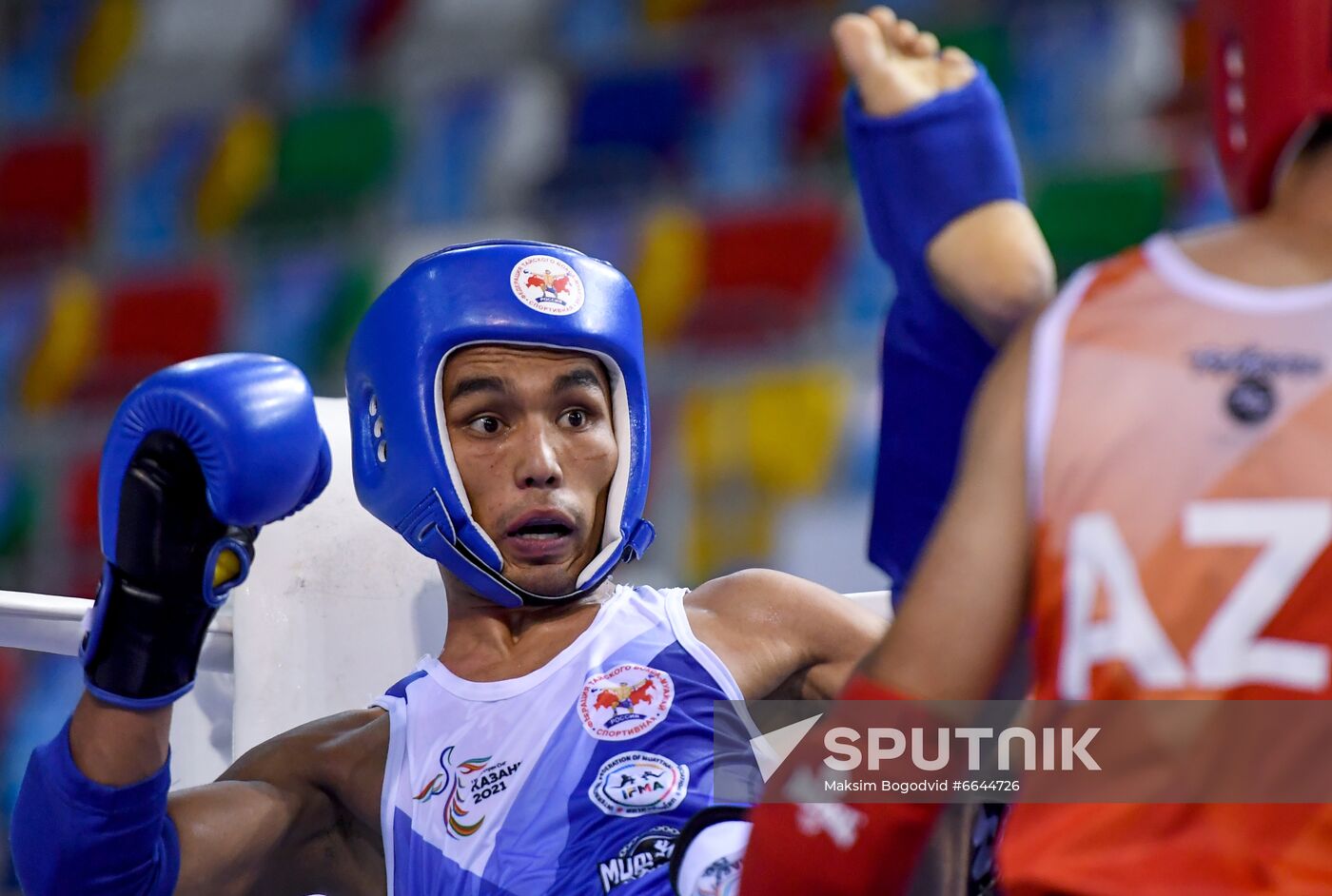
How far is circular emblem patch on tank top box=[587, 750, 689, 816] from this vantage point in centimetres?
190

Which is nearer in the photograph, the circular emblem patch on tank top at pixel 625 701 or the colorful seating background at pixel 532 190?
the circular emblem patch on tank top at pixel 625 701

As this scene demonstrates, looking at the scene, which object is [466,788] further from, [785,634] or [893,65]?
[893,65]

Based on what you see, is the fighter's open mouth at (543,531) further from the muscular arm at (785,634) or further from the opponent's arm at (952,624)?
A: the opponent's arm at (952,624)

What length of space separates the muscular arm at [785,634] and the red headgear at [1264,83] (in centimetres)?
109

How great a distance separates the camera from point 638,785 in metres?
1.90

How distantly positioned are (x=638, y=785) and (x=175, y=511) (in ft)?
2.07

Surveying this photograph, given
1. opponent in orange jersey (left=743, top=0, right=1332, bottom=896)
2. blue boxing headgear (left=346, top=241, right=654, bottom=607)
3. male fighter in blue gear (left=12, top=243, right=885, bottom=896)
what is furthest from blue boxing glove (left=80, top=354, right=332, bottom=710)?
opponent in orange jersey (left=743, top=0, right=1332, bottom=896)

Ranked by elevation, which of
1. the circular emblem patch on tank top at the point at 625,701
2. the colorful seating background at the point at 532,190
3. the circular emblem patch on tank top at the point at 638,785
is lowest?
the colorful seating background at the point at 532,190

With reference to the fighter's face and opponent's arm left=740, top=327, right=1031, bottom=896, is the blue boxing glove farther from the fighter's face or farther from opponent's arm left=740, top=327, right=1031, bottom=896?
opponent's arm left=740, top=327, right=1031, bottom=896

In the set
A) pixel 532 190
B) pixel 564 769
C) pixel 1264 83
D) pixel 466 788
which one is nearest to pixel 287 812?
pixel 466 788

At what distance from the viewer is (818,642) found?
2145 millimetres

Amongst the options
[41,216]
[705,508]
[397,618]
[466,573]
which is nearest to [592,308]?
[466,573]

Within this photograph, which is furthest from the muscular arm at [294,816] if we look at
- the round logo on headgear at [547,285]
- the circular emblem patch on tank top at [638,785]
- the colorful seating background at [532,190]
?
the colorful seating background at [532,190]

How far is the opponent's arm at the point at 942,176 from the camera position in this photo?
124 cm
